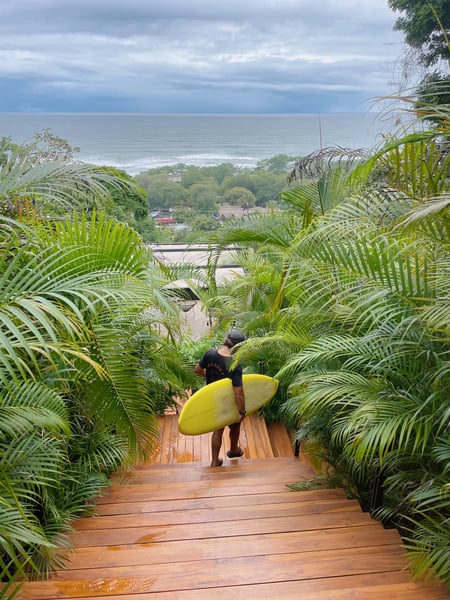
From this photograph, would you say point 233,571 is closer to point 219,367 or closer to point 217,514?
point 217,514

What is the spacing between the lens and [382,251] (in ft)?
7.43

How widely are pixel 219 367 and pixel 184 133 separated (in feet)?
49.1

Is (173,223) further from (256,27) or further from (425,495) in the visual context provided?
(256,27)

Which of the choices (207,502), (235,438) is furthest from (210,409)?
(207,502)

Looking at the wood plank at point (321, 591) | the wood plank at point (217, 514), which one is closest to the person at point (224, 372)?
the wood plank at point (217, 514)

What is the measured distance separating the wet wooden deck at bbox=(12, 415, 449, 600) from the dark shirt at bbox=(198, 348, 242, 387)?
2.05 ft

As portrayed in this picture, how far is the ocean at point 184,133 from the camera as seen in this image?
435 inches

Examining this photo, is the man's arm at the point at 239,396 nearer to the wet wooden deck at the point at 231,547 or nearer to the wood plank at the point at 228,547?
the wet wooden deck at the point at 231,547

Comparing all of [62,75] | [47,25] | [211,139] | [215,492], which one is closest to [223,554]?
[215,492]

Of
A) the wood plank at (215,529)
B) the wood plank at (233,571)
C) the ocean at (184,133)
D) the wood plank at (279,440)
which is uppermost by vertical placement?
the ocean at (184,133)

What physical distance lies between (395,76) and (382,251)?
4818 mm

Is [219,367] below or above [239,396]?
above

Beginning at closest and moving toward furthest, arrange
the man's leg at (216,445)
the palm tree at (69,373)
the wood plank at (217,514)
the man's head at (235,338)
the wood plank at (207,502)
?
the palm tree at (69,373) → the wood plank at (217,514) → the wood plank at (207,502) → the man's head at (235,338) → the man's leg at (216,445)

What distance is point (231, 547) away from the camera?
6.96ft
